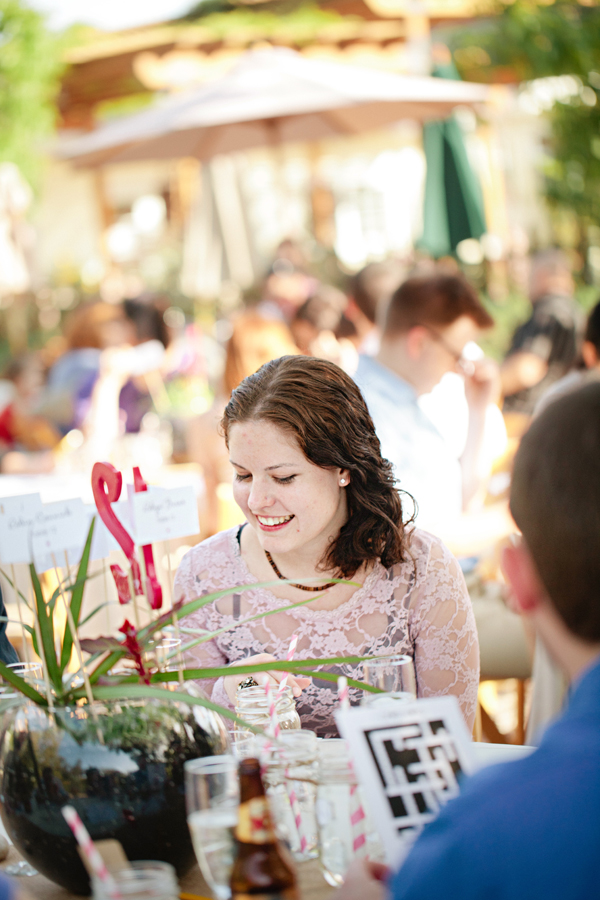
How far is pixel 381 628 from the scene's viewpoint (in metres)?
1.94

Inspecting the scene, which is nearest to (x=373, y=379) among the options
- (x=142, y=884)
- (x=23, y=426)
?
(x=142, y=884)

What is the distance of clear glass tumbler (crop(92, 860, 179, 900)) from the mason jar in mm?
479

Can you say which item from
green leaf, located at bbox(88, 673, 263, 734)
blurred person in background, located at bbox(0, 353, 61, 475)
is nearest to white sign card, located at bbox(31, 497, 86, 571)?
green leaf, located at bbox(88, 673, 263, 734)

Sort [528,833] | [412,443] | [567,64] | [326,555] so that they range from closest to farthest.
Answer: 1. [528,833]
2. [326,555]
3. [412,443]
4. [567,64]

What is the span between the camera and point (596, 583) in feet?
2.82

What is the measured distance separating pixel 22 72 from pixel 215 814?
11008 millimetres

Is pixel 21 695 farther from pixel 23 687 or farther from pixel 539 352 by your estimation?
pixel 539 352

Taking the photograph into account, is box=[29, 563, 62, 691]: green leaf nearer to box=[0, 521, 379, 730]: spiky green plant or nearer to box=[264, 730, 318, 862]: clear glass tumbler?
box=[0, 521, 379, 730]: spiky green plant

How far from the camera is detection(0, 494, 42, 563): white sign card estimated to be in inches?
55.7

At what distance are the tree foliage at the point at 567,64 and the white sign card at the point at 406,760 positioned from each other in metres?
7.95

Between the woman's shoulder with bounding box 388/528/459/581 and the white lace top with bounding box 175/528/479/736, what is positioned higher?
the woman's shoulder with bounding box 388/528/459/581

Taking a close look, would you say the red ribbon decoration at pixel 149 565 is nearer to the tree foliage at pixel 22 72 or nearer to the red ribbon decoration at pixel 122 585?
the red ribbon decoration at pixel 122 585

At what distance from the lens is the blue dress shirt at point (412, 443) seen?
345 cm

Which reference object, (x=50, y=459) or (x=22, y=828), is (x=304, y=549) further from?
(x=50, y=459)
